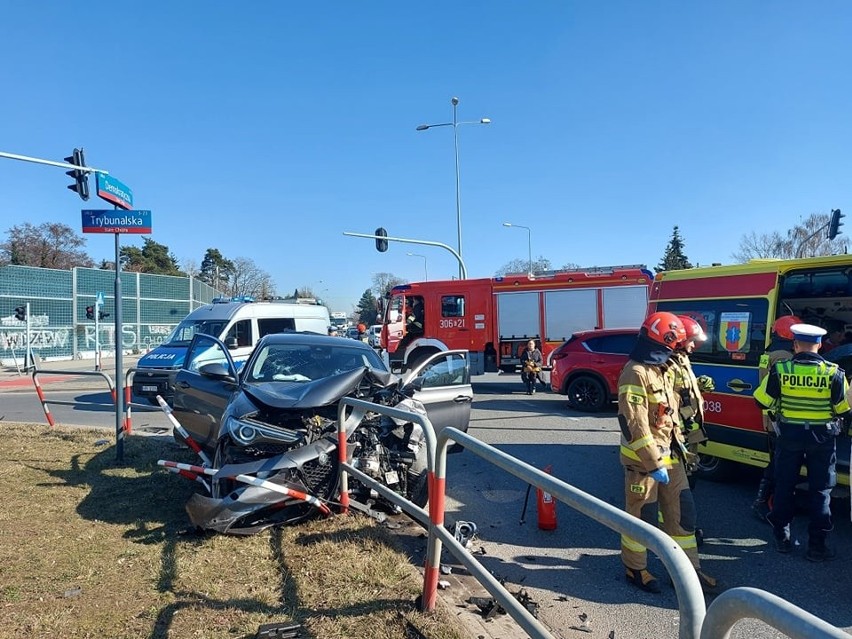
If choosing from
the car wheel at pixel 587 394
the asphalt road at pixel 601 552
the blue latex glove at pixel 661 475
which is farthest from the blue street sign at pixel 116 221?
the car wheel at pixel 587 394

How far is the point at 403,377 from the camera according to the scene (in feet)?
17.6

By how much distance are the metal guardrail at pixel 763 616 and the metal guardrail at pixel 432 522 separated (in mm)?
843

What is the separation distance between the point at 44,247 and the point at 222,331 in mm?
49440

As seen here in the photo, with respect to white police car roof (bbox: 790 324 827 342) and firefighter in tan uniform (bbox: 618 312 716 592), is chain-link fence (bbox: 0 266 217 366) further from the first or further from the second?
white police car roof (bbox: 790 324 827 342)

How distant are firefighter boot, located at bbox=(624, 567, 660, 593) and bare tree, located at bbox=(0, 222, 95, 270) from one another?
2244 inches

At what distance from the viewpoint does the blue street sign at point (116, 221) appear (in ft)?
23.9

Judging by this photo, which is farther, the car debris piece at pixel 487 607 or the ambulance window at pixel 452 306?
the ambulance window at pixel 452 306

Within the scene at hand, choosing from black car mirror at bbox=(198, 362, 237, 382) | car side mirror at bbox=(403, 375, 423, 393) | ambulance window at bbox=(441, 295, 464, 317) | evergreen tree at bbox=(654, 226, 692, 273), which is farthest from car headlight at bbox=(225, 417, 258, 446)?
evergreen tree at bbox=(654, 226, 692, 273)

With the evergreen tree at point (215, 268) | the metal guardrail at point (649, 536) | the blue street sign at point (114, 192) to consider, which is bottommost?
the metal guardrail at point (649, 536)

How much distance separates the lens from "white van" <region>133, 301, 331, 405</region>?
479 inches

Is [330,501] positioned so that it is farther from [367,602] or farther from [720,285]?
[720,285]

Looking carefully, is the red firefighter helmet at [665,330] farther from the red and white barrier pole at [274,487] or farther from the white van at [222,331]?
the white van at [222,331]

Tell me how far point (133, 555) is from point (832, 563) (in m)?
5.27

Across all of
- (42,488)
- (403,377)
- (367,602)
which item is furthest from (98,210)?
(367,602)
